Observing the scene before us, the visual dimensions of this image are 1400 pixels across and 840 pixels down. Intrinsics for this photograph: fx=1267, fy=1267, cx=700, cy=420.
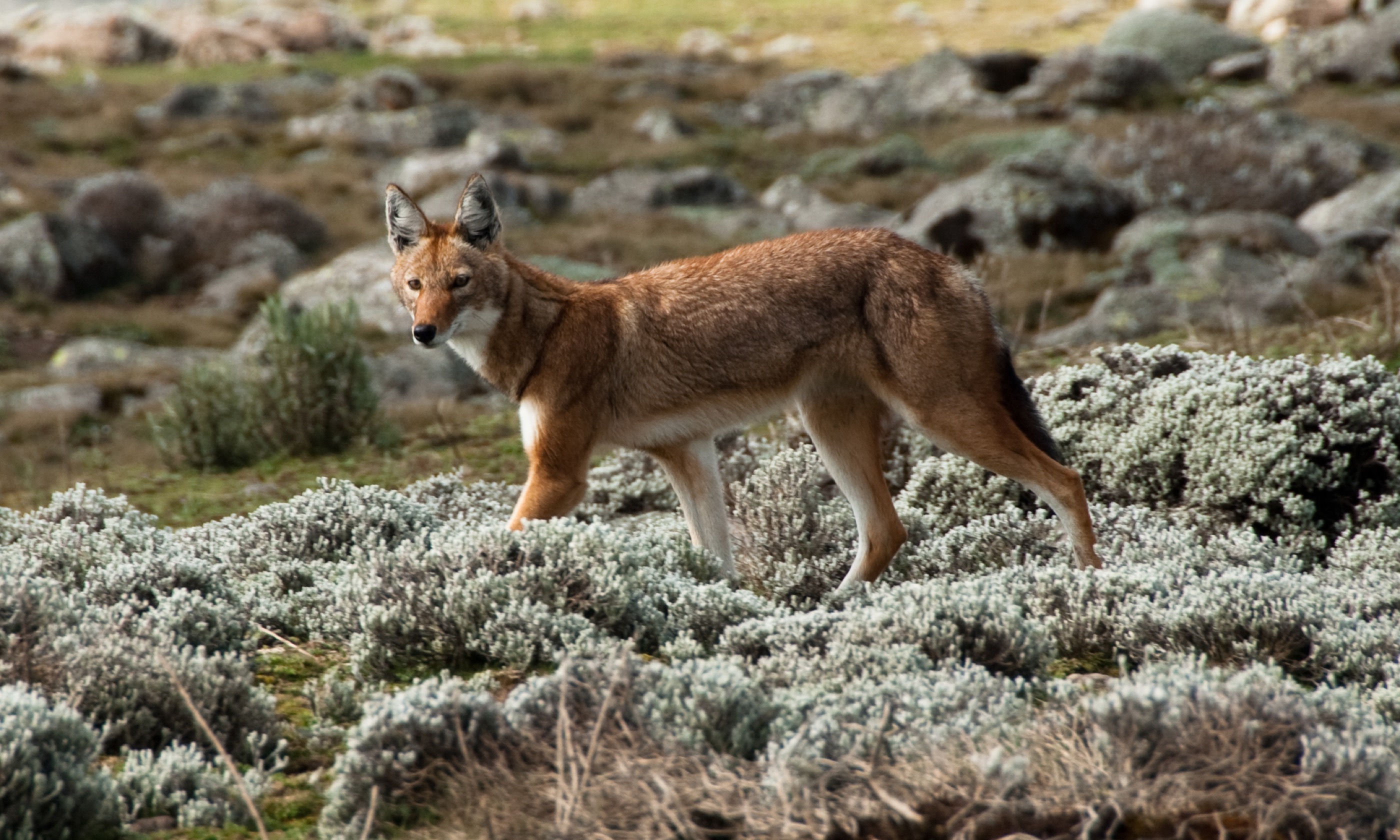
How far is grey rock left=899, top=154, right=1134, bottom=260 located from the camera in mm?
20312

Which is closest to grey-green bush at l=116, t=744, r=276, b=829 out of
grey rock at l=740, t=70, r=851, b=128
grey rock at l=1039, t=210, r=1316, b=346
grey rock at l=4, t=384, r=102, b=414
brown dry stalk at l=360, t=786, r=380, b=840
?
brown dry stalk at l=360, t=786, r=380, b=840

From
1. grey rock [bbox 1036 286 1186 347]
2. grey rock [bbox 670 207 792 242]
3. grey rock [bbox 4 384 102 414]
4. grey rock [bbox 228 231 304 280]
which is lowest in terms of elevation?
grey rock [bbox 670 207 792 242]

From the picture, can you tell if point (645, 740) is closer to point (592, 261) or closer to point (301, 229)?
point (592, 261)

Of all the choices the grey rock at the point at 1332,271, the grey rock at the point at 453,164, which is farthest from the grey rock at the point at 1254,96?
the grey rock at the point at 453,164

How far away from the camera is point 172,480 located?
35.9 feet

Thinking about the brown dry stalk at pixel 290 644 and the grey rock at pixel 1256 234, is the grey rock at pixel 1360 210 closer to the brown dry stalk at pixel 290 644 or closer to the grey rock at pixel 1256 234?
the grey rock at pixel 1256 234

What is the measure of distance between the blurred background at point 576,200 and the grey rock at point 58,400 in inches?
2.3

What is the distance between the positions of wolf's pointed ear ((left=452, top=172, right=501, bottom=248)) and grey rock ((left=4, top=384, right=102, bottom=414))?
382 inches

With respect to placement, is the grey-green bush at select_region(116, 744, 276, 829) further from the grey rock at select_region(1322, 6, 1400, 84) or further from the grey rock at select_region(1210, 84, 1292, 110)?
the grey rock at select_region(1322, 6, 1400, 84)

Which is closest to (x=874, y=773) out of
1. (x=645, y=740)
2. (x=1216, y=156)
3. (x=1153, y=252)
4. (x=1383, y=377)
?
(x=645, y=740)

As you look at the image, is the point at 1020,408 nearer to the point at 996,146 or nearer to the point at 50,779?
the point at 50,779

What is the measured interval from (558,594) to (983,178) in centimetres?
1795

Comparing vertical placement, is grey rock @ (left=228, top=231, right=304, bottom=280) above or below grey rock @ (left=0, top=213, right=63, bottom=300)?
below

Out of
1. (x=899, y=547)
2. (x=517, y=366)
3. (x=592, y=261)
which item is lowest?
Answer: (x=592, y=261)
